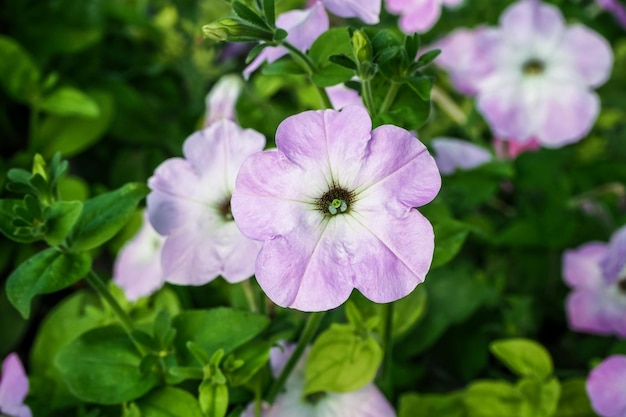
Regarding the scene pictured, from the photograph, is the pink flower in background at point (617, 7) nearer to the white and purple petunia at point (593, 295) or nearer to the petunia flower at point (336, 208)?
the white and purple petunia at point (593, 295)

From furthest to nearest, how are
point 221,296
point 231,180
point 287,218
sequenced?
point 221,296 < point 231,180 < point 287,218

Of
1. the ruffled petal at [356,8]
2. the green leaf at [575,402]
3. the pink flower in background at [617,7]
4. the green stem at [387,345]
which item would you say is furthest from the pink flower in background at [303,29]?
the pink flower in background at [617,7]

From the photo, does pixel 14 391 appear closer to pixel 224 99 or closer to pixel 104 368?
pixel 104 368

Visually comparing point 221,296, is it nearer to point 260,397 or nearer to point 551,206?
point 260,397

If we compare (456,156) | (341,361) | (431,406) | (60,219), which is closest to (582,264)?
(456,156)

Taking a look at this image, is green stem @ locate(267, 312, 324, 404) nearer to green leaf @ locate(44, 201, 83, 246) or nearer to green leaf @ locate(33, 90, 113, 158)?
green leaf @ locate(44, 201, 83, 246)

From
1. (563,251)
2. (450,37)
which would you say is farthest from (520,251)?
(450,37)

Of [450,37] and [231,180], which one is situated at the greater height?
[231,180]
